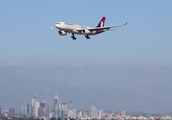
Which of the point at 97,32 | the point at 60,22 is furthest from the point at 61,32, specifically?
the point at 97,32

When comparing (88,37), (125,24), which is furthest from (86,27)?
(125,24)

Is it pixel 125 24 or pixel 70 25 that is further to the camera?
pixel 70 25

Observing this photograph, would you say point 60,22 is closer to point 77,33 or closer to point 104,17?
point 77,33

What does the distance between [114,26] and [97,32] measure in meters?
5.30

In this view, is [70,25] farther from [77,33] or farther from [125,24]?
[125,24]

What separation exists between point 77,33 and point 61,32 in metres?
2.99

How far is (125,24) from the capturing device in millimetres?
94812

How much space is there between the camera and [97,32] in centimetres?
10644

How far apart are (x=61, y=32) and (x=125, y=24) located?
475 inches

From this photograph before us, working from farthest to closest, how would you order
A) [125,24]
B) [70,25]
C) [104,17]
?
[104,17] → [70,25] → [125,24]

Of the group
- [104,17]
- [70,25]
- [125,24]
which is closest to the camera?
[125,24]

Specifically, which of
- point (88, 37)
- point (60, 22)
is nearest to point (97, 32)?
point (88, 37)

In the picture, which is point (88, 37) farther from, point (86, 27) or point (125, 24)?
point (125, 24)

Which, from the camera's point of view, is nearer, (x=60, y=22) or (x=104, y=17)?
(x=60, y=22)
